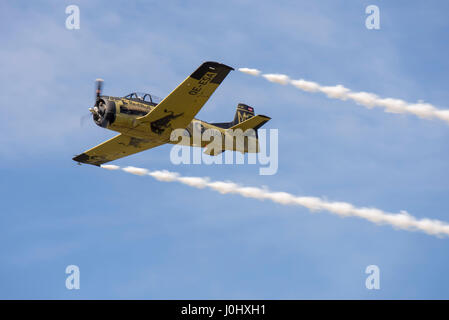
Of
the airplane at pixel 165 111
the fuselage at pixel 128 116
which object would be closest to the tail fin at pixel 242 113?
the airplane at pixel 165 111


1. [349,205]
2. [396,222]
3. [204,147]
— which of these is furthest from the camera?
[204,147]

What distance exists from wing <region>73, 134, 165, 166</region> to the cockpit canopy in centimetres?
228

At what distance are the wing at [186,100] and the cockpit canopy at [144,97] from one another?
1.07m

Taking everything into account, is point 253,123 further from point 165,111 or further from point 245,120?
point 165,111

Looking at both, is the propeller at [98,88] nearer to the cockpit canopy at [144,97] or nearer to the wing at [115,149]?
the cockpit canopy at [144,97]

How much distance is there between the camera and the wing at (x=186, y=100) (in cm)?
3145

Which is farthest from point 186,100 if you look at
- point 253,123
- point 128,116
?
point 253,123

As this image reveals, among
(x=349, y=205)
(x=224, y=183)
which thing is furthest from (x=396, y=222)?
(x=224, y=183)

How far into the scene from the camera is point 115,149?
3747cm

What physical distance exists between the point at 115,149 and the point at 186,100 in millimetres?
6591

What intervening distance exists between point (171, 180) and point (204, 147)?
2342 mm
